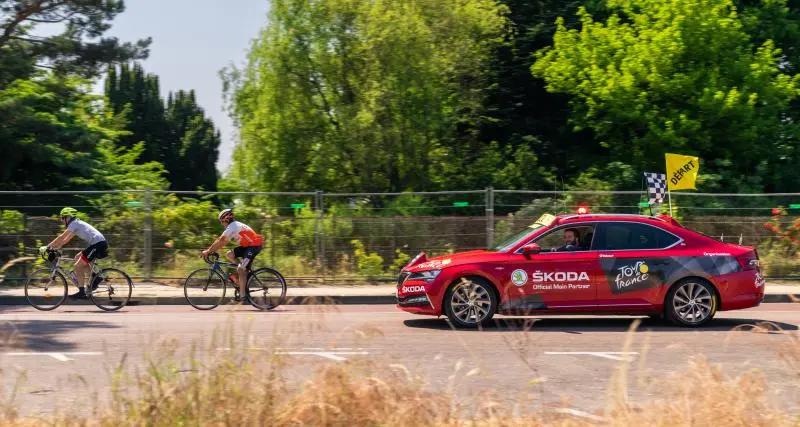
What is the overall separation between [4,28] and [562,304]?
18.5 meters

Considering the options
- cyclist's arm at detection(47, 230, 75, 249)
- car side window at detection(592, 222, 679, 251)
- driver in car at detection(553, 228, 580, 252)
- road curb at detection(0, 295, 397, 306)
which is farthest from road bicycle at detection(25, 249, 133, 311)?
car side window at detection(592, 222, 679, 251)

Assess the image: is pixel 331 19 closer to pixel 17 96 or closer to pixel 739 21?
pixel 17 96

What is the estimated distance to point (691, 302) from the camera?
12.8 meters

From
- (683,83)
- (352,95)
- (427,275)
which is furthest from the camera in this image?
(352,95)

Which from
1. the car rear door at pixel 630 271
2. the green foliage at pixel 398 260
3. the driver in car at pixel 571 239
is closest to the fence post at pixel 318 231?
the green foliage at pixel 398 260

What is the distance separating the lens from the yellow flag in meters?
20.5

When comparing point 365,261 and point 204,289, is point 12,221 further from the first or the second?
point 365,261

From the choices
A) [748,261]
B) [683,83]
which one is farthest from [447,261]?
[683,83]

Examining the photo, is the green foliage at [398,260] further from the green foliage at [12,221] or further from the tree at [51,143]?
the tree at [51,143]

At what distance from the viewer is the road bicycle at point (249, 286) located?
52.7ft

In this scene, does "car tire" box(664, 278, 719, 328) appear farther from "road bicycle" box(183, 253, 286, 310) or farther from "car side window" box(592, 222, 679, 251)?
"road bicycle" box(183, 253, 286, 310)

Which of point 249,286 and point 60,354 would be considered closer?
point 60,354

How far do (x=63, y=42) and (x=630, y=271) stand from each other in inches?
748

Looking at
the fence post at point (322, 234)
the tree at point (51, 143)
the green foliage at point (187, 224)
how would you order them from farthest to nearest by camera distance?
the tree at point (51, 143)
the fence post at point (322, 234)
the green foliage at point (187, 224)
